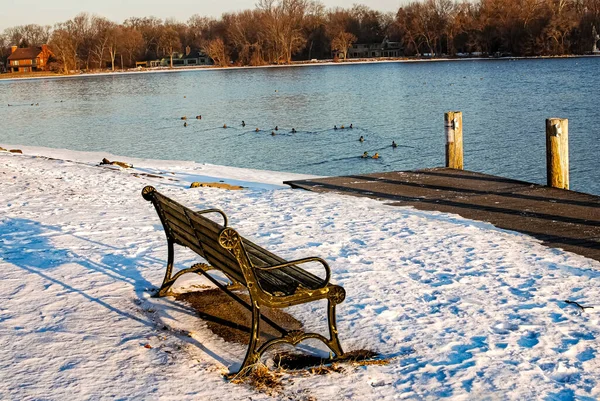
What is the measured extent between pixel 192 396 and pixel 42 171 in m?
10.3

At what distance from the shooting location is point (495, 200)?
10906 millimetres

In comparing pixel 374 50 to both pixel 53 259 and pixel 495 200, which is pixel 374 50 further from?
pixel 53 259

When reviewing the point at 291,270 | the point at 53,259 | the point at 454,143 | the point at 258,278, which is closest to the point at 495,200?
the point at 454,143

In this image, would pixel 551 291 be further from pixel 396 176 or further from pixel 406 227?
pixel 396 176

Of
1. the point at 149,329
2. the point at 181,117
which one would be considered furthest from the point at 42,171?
the point at 181,117

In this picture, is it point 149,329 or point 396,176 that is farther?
point 396,176

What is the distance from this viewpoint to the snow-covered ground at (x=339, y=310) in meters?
4.75

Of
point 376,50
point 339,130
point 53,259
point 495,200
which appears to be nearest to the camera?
point 53,259

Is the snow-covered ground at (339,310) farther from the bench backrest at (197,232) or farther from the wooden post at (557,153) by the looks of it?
the wooden post at (557,153)

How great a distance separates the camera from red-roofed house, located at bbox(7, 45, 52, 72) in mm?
154750

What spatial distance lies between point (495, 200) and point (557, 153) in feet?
5.62

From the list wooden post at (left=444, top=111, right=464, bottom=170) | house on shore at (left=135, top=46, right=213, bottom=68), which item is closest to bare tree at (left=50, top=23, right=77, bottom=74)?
house on shore at (left=135, top=46, right=213, bottom=68)

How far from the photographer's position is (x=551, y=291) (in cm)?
660

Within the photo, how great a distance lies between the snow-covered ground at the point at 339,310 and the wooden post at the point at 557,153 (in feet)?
9.31
